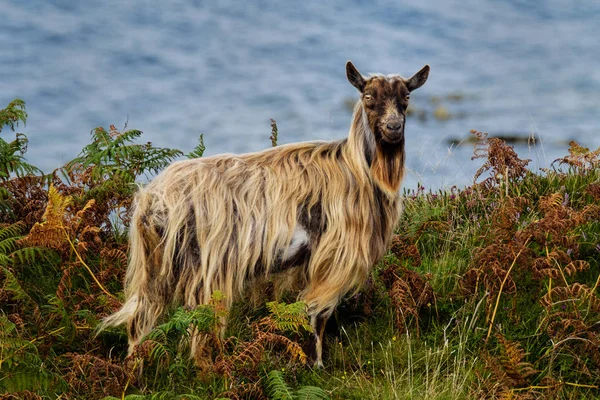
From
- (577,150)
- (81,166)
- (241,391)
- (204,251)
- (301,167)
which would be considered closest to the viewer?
(241,391)

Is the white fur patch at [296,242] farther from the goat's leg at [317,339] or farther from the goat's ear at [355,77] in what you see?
the goat's ear at [355,77]

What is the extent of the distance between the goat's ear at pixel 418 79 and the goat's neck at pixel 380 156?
462 mm

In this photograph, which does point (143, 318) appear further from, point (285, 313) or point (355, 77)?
point (355, 77)

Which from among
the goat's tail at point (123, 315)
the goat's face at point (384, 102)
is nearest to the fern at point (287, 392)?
the goat's tail at point (123, 315)

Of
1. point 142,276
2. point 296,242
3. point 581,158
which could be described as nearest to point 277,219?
point 296,242

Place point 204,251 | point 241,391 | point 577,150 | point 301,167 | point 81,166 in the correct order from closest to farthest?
point 241,391, point 204,251, point 301,167, point 81,166, point 577,150

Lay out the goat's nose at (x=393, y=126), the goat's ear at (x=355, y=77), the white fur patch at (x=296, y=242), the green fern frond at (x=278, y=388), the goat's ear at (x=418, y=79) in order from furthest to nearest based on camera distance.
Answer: the goat's ear at (x=418, y=79) → the goat's ear at (x=355, y=77) → the white fur patch at (x=296, y=242) → the goat's nose at (x=393, y=126) → the green fern frond at (x=278, y=388)

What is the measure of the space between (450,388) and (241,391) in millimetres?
1612

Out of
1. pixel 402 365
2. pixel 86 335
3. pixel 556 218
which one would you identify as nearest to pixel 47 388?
pixel 86 335

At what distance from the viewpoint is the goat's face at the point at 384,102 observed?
6.30m

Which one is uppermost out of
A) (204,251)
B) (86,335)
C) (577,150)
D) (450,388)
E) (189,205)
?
(577,150)

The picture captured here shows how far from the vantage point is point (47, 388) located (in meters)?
5.87

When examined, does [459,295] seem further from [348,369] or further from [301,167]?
[301,167]

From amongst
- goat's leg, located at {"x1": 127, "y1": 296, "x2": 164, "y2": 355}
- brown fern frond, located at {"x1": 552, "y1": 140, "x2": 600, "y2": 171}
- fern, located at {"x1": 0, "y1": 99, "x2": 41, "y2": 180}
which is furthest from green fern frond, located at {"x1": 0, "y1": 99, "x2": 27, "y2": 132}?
brown fern frond, located at {"x1": 552, "y1": 140, "x2": 600, "y2": 171}
